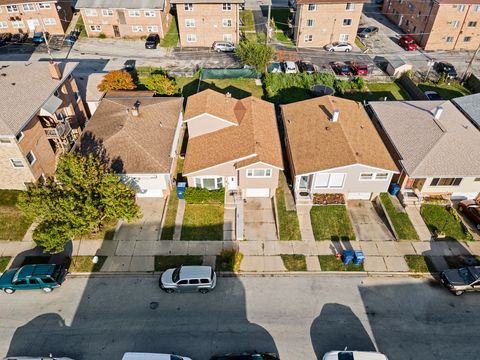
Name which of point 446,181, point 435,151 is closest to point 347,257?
point 446,181

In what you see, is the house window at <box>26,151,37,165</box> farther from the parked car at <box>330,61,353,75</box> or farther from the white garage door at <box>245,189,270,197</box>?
the parked car at <box>330,61,353,75</box>

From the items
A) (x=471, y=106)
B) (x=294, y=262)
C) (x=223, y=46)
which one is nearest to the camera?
(x=294, y=262)

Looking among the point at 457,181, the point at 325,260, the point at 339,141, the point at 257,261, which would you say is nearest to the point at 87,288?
the point at 257,261

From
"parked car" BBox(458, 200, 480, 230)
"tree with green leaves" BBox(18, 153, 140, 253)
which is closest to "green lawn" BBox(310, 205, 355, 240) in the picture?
"parked car" BBox(458, 200, 480, 230)

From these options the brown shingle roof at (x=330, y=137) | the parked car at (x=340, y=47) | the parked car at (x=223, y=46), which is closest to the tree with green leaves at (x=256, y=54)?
the parked car at (x=223, y=46)

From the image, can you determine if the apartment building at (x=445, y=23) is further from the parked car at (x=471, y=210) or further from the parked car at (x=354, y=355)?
the parked car at (x=354, y=355)

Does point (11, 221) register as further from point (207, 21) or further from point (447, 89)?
point (447, 89)
